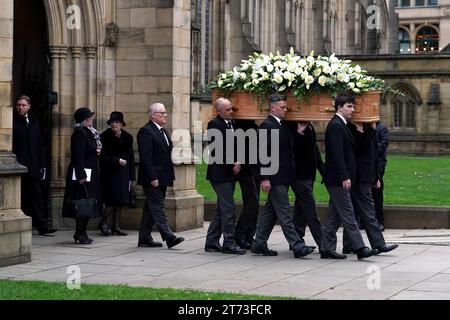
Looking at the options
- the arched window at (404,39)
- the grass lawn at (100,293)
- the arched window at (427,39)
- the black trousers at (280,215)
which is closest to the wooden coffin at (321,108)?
the black trousers at (280,215)

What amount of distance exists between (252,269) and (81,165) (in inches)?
140

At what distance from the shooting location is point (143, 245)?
1527 cm

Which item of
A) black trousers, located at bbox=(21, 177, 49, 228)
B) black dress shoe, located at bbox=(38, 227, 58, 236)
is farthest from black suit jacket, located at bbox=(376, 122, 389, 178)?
black trousers, located at bbox=(21, 177, 49, 228)

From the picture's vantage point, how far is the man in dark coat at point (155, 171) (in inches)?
582

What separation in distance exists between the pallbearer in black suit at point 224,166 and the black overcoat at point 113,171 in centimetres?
220

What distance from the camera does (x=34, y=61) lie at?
59.3 ft

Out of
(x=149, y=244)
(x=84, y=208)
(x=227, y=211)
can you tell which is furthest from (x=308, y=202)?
(x=84, y=208)

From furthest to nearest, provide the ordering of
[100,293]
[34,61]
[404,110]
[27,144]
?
[404,110], [34,61], [27,144], [100,293]

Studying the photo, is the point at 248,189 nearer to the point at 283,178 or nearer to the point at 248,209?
the point at 248,209

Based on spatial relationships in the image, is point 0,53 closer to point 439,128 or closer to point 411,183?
point 411,183

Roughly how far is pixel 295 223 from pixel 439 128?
32.3m

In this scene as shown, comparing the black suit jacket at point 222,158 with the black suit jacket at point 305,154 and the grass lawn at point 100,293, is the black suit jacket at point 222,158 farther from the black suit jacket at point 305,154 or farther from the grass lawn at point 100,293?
the grass lawn at point 100,293
